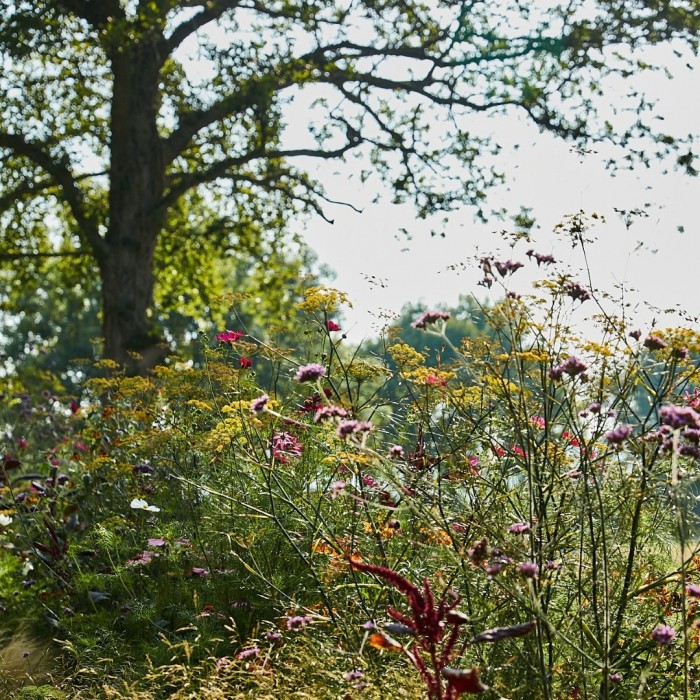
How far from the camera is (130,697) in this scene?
12.2 feet

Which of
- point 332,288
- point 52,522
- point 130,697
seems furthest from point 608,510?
point 52,522

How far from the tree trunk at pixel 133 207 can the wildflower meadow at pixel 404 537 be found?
6720 millimetres

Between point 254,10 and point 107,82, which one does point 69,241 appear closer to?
point 107,82

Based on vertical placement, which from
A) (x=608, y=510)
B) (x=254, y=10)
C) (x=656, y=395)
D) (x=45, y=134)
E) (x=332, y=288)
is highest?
(x=254, y=10)

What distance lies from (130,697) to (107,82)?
49.9ft

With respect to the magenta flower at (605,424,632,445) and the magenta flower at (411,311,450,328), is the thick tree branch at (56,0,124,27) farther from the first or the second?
the magenta flower at (605,424,632,445)

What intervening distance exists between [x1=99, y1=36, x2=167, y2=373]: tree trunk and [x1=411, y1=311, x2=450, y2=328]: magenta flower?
9782 millimetres

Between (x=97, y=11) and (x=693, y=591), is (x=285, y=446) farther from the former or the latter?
(x=97, y=11)

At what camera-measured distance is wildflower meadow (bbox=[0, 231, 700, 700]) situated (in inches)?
125

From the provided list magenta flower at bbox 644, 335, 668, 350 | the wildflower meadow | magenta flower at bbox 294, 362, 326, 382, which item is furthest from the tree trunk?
magenta flower at bbox 644, 335, 668, 350

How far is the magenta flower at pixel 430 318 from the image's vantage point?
3.36m

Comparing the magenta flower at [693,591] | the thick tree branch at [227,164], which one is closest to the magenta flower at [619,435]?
the magenta flower at [693,591]

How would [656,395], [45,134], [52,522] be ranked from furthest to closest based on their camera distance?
[45,134]
[52,522]
[656,395]

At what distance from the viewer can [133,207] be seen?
13.4 meters
